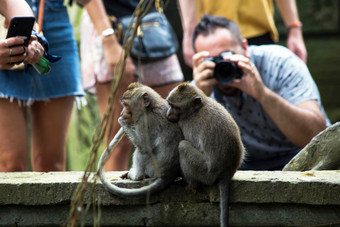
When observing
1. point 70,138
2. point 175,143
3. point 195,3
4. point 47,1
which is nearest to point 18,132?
point 47,1

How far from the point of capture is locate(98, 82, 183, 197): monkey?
2.94 m

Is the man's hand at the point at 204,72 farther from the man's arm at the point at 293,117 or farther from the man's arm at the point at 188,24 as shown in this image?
the man's arm at the point at 188,24

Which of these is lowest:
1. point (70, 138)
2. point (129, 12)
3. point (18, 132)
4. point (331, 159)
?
point (70, 138)

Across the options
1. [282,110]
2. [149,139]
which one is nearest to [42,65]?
[149,139]

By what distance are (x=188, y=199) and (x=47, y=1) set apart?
166cm

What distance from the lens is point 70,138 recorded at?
6.88 meters

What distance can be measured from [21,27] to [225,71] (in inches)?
57.7

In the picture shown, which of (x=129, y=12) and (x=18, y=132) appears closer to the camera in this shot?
(x=18, y=132)

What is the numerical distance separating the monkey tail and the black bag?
1.74m

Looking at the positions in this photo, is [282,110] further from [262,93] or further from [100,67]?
[100,67]

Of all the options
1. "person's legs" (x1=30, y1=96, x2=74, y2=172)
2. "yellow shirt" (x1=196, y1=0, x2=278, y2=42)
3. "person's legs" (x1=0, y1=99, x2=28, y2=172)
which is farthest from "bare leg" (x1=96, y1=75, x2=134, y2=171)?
"yellow shirt" (x1=196, y1=0, x2=278, y2=42)

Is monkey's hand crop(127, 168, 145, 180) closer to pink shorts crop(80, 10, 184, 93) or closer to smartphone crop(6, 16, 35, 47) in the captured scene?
smartphone crop(6, 16, 35, 47)

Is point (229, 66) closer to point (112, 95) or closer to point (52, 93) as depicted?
point (52, 93)

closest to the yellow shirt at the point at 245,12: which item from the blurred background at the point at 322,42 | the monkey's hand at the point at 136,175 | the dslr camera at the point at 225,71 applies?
the dslr camera at the point at 225,71
